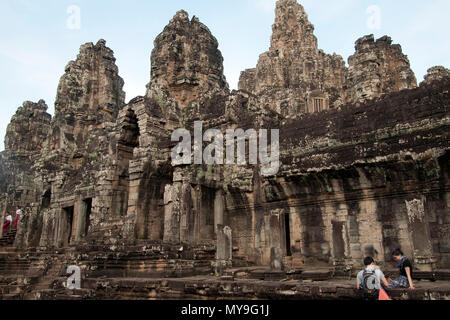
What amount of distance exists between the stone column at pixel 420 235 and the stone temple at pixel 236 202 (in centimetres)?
3

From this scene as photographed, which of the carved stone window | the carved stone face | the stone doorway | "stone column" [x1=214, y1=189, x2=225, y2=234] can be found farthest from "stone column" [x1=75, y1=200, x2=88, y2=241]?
the carved stone window

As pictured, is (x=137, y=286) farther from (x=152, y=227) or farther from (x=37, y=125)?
(x=37, y=125)

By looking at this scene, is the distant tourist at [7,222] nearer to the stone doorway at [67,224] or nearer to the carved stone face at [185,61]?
the stone doorway at [67,224]

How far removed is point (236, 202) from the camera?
14789 millimetres

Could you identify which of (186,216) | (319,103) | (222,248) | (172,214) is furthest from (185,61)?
(319,103)

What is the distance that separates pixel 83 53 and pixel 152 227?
20.4 m

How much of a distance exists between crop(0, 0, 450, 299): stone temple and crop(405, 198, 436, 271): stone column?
0.03m

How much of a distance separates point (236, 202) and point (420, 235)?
6778 millimetres

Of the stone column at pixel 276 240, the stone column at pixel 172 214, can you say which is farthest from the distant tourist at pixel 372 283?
the stone column at pixel 172 214

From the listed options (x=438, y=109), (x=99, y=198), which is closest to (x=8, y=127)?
(x=99, y=198)

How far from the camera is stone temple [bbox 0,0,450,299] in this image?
10.3m

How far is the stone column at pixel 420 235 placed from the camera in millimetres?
9492

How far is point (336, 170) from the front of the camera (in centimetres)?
1191

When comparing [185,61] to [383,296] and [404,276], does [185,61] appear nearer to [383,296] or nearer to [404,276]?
[404,276]
